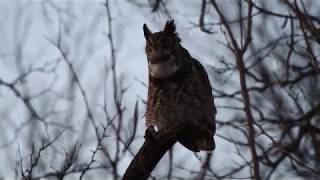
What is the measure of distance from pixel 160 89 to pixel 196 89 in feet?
0.94

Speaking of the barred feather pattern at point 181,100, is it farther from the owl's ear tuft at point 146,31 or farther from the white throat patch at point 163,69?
the owl's ear tuft at point 146,31

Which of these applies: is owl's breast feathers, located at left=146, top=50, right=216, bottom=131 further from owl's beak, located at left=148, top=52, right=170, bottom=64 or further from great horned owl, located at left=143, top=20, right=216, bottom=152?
owl's beak, located at left=148, top=52, right=170, bottom=64

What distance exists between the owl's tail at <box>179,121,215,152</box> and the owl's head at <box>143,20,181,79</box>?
0.66 meters

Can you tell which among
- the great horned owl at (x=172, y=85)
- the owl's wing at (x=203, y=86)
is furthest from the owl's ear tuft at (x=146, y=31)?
the owl's wing at (x=203, y=86)

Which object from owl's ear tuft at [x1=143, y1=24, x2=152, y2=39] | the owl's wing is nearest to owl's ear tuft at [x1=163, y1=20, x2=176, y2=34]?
owl's ear tuft at [x1=143, y1=24, x2=152, y2=39]

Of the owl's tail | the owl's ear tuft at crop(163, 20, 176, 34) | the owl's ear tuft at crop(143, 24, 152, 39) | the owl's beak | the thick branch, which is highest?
the owl's ear tuft at crop(163, 20, 176, 34)

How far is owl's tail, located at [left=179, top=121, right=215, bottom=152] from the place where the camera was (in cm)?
524

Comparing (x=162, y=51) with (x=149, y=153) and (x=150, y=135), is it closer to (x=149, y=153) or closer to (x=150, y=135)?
(x=150, y=135)

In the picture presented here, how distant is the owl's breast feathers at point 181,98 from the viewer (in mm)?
5914

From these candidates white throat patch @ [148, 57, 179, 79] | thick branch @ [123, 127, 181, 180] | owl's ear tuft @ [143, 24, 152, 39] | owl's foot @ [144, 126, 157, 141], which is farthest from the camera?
owl's ear tuft @ [143, 24, 152, 39]

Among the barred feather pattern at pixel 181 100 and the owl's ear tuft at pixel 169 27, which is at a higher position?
the owl's ear tuft at pixel 169 27

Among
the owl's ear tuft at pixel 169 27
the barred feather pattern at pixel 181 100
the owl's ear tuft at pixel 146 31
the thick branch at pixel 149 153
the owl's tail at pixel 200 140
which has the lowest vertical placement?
the thick branch at pixel 149 153

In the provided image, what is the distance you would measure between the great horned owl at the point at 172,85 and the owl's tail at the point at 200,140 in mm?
337

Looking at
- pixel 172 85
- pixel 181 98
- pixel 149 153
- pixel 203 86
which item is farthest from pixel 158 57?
pixel 149 153
